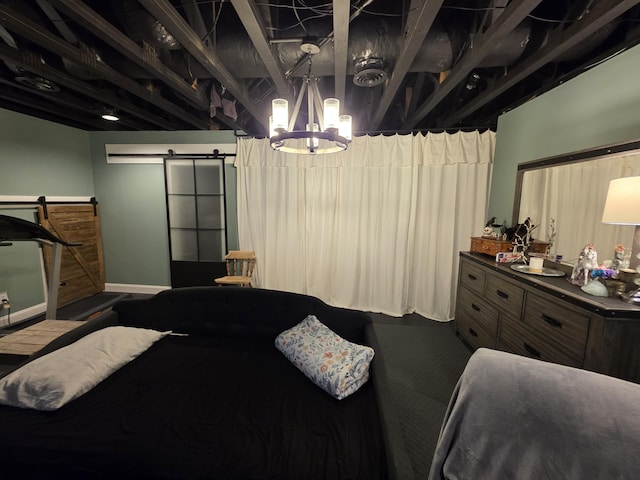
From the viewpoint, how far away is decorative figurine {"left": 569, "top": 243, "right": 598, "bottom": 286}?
1.68 m

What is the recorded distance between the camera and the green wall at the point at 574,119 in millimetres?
1659

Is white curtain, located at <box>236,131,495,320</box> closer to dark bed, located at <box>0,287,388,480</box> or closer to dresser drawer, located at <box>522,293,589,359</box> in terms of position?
dresser drawer, located at <box>522,293,589,359</box>

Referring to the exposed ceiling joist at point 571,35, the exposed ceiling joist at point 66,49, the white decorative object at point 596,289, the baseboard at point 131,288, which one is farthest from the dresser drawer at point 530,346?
the baseboard at point 131,288

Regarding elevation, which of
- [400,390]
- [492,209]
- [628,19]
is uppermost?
[628,19]

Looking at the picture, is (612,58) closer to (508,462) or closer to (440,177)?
(440,177)

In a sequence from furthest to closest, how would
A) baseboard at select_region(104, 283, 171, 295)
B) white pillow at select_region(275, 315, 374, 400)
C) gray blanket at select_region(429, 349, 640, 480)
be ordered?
baseboard at select_region(104, 283, 171, 295) → white pillow at select_region(275, 315, 374, 400) → gray blanket at select_region(429, 349, 640, 480)

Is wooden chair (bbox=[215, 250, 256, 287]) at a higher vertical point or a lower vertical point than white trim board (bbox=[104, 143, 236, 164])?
lower

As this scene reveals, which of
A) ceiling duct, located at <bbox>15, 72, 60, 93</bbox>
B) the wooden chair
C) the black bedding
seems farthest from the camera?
the wooden chair

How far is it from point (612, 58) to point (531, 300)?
173cm

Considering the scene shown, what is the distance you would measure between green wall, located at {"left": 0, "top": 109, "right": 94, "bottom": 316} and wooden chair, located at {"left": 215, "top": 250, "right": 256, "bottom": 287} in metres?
2.26

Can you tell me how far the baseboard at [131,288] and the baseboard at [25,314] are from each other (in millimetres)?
793

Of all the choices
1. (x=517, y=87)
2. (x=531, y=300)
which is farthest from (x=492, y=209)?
(x=531, y=300)

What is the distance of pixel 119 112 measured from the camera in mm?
3252

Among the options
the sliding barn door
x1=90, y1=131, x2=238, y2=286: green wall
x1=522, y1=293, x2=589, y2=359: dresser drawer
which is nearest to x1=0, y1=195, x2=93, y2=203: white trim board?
x1=90, y1=131, x2=238, y2=286: green wall
